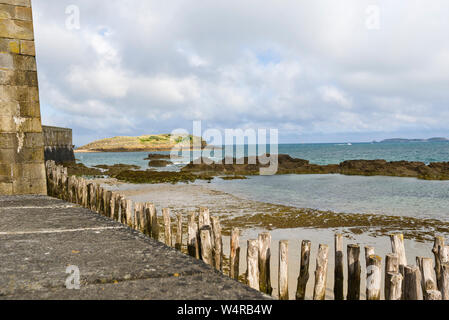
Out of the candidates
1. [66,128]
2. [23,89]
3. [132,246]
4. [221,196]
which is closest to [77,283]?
[132,246]

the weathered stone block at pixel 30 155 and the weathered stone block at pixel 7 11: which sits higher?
the weathered stone block at pixel 7 11

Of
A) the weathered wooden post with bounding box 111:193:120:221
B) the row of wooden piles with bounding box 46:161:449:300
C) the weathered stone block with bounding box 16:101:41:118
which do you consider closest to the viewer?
the row of wooden piles with bounding box 46:161:449:300

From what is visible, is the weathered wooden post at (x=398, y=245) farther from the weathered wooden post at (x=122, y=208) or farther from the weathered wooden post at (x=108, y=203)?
the weathered wooden post at (x=108, y=203)

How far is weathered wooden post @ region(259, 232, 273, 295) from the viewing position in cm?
375

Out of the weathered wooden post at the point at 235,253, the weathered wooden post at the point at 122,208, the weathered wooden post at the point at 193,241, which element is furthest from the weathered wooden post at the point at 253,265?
the weathered wooden post at the point at 122,208

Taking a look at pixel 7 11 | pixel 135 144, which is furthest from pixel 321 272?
pixel 135 144

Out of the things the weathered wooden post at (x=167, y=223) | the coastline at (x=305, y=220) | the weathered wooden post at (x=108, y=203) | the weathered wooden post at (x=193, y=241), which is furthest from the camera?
the coastline at (x=305, y=220)

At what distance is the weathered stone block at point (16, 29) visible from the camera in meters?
7.55

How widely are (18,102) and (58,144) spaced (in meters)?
28.9

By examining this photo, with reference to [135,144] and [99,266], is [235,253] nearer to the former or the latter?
[99,266]

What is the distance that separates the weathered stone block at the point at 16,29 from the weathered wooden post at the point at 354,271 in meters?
8.08

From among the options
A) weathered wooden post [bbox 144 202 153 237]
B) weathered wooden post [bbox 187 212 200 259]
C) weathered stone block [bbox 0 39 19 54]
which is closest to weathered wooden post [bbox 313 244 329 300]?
weathered wooden post [bbox 187 212 200 259]

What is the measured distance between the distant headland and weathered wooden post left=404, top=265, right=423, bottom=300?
418 feet

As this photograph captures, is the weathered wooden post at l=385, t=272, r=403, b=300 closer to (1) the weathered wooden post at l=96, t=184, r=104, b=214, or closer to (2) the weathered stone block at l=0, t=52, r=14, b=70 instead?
(1) the weathered wooden post at l=96, t=184, r=104, b=214
